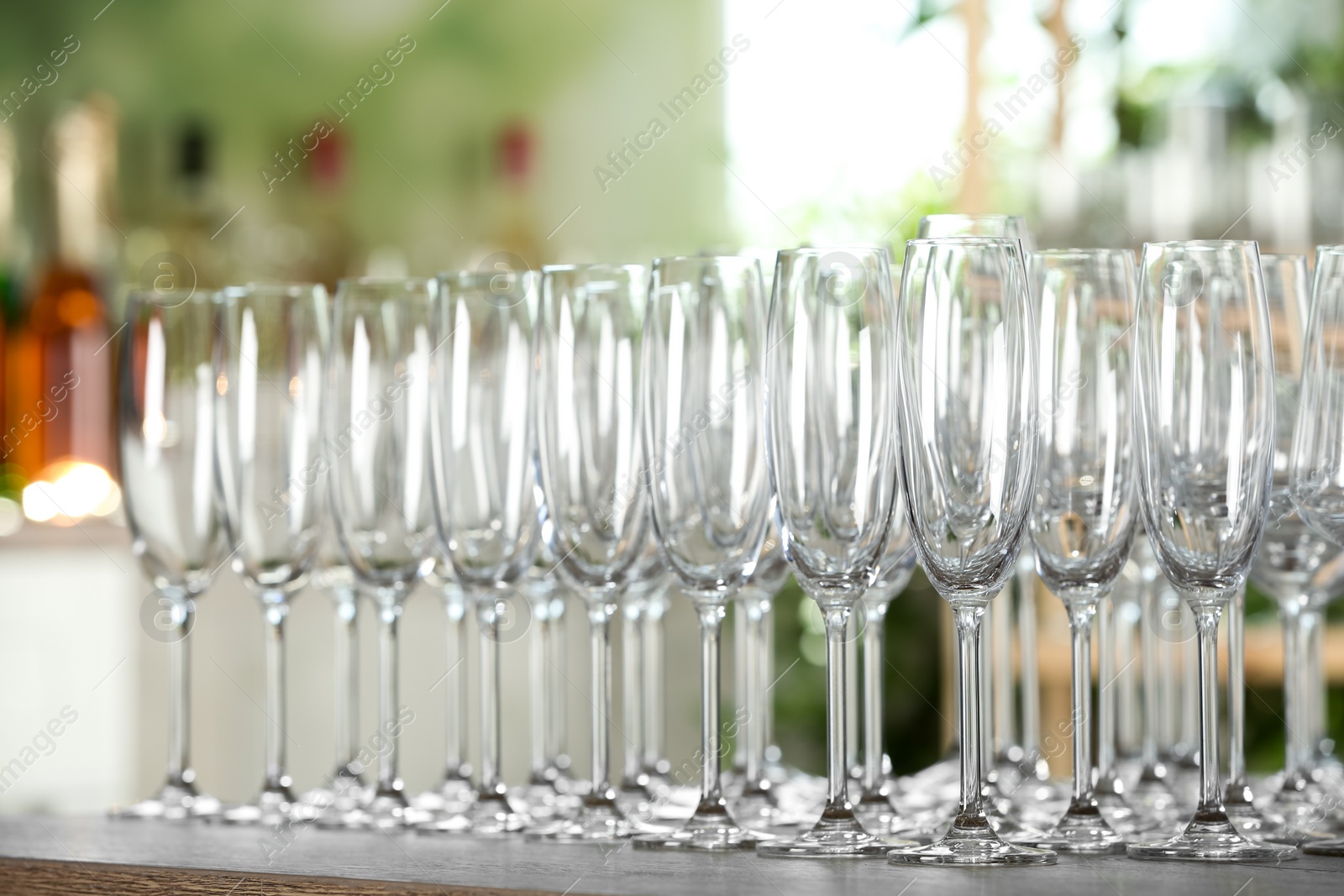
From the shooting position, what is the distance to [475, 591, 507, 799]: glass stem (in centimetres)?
84

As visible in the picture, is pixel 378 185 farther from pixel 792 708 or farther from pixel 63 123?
pixel 792 708

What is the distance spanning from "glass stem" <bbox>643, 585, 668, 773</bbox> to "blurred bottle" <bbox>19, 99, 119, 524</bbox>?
1256 mm

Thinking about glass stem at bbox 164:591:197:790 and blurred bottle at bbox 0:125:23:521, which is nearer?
glass stem at bbox 164:591:197:790

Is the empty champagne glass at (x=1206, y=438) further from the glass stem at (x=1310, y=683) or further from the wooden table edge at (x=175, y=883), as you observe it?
the wooden table edge at (x=175, y=883)

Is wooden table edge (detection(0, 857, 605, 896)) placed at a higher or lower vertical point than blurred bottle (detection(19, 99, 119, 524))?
lower

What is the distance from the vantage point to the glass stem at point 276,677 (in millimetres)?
898

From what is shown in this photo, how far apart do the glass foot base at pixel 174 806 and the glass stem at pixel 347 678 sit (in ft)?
0.24

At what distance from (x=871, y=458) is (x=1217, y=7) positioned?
69.6 inches

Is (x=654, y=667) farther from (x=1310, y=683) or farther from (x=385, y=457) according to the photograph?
(x=1310, y=683)

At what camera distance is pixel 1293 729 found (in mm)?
834

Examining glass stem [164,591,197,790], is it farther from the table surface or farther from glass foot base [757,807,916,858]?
glass foot base [757,807,916,858]

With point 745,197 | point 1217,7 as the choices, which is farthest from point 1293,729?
point 745,197

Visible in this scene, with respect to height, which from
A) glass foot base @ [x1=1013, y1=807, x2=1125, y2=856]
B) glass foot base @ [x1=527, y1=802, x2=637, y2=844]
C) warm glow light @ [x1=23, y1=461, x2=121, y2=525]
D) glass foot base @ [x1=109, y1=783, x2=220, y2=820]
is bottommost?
glass foot base @ [x1=109, y1=783, x2=220, y2=820]

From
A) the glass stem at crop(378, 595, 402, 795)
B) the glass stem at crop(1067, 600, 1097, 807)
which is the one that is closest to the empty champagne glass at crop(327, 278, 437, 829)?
the glass stem at crop(378, 595, 402, 795)
